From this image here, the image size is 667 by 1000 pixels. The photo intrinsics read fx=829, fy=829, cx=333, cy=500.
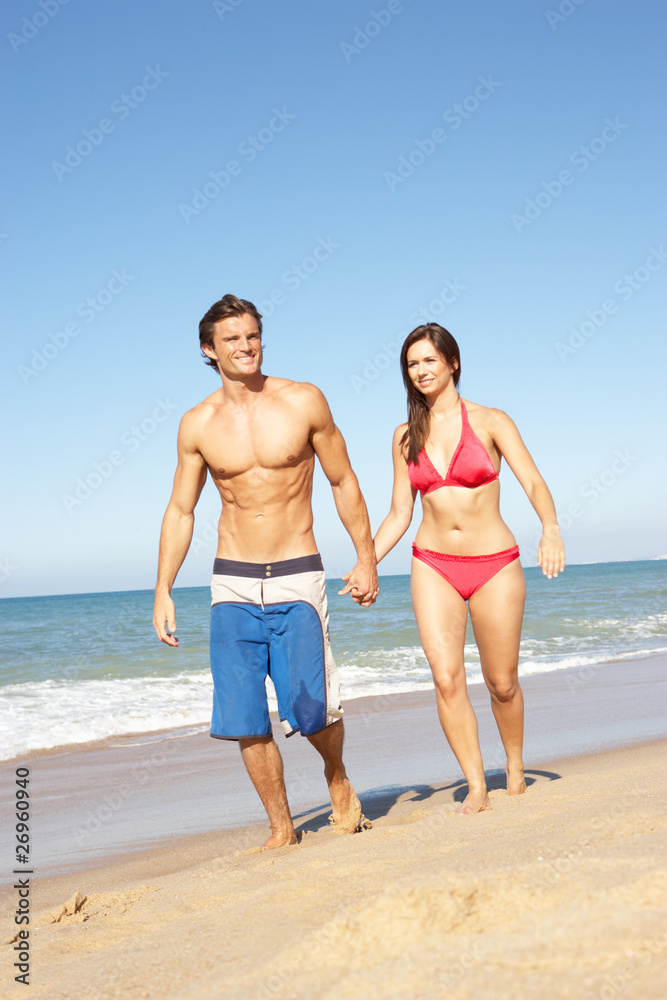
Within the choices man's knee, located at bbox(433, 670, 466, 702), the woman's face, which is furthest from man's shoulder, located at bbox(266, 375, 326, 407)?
man's knee, located at bbox(433, 670, 466, 702)

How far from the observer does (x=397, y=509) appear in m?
4.20

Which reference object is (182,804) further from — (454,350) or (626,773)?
(454,350)

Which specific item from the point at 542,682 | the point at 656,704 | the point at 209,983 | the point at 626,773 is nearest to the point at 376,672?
the point at 542,682

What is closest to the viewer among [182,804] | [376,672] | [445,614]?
[445,614]

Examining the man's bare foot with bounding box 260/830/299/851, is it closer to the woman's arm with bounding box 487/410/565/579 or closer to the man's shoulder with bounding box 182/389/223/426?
the woman's arm with bounding box 487/410/565/579

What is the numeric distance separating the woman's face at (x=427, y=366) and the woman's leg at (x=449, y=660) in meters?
0.92

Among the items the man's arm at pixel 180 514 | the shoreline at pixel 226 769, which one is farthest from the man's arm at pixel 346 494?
the shoreline at pixel 226 769

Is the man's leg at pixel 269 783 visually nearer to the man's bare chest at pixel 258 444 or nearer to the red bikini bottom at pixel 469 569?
the red bikini bottom at pixel 469 569

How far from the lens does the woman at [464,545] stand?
149 inches

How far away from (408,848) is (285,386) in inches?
84.5

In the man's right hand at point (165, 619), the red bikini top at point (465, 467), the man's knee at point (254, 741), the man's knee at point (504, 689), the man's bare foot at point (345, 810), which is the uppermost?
the red bikini top at point (465, 467)

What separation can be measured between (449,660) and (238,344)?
1.76 m

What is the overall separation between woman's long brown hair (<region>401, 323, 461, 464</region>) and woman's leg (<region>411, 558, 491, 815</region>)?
2.15 feet

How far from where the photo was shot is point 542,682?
391 inches
